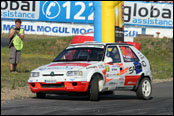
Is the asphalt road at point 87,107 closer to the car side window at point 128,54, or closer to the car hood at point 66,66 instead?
the car hood at point 66,66

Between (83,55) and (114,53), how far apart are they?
0.89m

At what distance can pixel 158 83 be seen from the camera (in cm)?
2128

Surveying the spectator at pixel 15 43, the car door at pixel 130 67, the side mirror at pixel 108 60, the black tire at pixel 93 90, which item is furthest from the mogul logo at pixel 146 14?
the black tire at pixel 93 90

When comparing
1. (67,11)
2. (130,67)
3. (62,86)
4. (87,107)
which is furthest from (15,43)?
(67,11)

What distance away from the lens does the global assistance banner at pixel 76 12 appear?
4044 cm

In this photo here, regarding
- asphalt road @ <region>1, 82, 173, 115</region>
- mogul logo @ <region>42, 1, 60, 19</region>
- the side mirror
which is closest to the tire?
asphalt road @ <region>1, 82, 173, 115</region>

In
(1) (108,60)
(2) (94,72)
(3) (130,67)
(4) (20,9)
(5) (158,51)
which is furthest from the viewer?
(4) (20,9)

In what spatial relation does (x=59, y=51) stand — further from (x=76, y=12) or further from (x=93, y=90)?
(x=93, y=90)

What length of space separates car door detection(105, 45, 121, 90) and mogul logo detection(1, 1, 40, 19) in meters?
25.7

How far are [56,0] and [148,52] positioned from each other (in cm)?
820

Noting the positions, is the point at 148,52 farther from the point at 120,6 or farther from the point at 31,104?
the point at 31,104

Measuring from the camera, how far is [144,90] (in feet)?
49.4

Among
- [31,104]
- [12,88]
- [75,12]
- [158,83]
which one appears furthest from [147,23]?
[31,104]

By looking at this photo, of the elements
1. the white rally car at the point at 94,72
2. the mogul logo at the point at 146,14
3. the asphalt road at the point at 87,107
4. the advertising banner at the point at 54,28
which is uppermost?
the mogul logo at the point at 146,14
